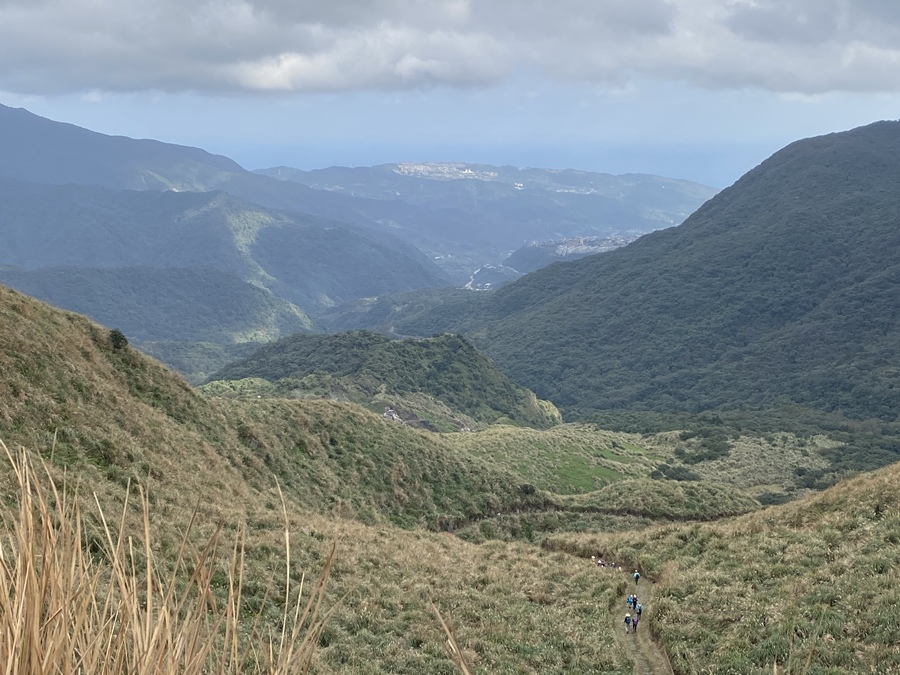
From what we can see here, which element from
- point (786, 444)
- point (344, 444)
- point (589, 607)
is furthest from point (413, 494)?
point (786, 444)

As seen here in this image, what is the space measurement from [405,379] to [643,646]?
269 feet

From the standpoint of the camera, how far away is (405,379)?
96.6 meters

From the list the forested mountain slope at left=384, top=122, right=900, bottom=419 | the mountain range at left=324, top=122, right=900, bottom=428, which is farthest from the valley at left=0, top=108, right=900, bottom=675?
the forested mountain slope at left=384, top=122, right=900, bottom=419

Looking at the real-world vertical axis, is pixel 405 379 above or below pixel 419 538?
below

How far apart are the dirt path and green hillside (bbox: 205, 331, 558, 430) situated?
5805 centimetres

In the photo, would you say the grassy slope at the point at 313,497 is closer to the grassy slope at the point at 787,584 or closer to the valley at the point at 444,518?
the valley at the point at 444,518

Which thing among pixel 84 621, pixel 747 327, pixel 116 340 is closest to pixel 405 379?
pixel 116 340

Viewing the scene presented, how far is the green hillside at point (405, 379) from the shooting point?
82188 mm

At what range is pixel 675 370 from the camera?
153 metres

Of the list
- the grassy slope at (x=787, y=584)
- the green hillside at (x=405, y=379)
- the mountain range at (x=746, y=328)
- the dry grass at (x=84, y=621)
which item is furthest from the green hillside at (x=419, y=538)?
the mountain range at (x=746, y=328)

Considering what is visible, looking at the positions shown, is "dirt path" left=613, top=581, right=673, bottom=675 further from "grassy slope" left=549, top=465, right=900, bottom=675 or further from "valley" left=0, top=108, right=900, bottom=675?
"grassy slope" left=549, top=465, right=900, bottom=675

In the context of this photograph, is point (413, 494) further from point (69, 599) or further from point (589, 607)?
point (69, 599)

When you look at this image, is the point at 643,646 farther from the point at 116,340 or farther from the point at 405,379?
the point at 405,379

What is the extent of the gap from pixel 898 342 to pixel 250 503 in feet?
465
